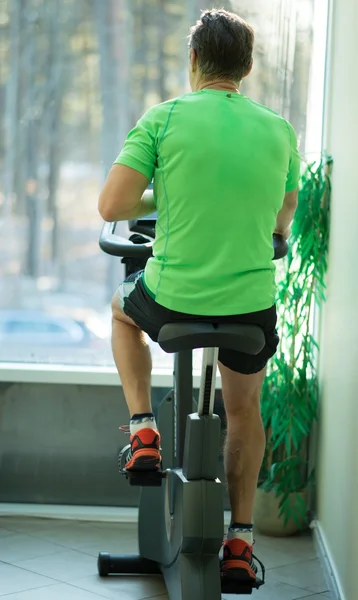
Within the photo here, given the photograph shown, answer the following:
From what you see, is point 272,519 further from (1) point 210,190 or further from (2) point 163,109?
(2) point 163,109

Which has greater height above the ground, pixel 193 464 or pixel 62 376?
pixel 193 464

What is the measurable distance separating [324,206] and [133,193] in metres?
1.34

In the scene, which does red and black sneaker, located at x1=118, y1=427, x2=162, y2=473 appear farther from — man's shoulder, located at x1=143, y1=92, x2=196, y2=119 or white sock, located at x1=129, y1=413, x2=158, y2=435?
man's shoulder, located at x1=143, y1=92, x2=196, y2=119

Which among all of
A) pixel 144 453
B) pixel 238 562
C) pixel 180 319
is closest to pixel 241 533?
pixel 238 562

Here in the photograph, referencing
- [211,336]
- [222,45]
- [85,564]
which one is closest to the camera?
[211,336]

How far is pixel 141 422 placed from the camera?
2508 mm

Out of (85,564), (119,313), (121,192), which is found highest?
(121,192)

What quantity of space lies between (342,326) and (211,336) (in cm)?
95

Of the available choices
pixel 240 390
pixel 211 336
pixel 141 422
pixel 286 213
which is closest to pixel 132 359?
pixel 141 422

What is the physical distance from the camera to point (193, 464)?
2379mm

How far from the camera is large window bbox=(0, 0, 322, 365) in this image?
376 cm

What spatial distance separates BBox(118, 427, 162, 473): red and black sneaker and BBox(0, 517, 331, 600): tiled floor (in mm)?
619

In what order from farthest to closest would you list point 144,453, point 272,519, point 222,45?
1. point 272,519
2. point 144,453
3. point 222,45

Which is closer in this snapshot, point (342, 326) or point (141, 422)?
point (141, 422)
